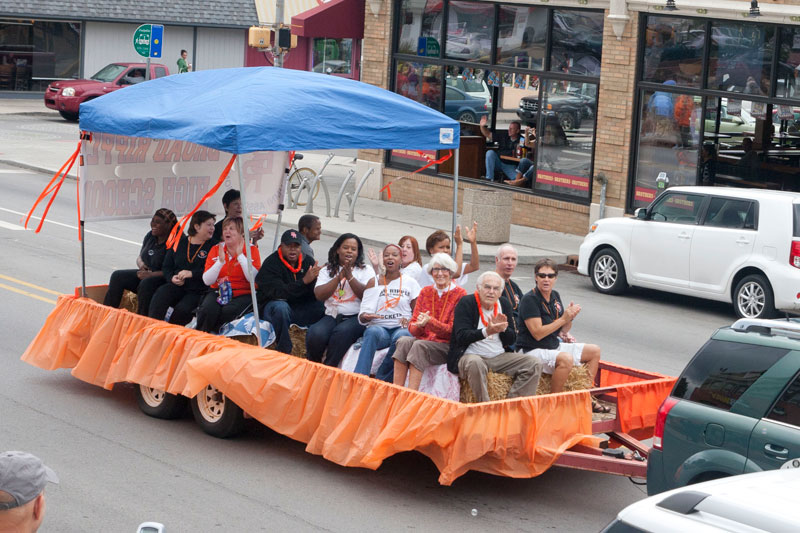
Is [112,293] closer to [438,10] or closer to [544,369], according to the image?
[544,369]

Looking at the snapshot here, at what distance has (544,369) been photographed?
8.62 m

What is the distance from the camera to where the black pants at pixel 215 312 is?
9.47 metres

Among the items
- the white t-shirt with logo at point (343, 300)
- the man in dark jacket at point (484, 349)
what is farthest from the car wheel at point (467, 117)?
the man in dark jacket at point (484, 349)

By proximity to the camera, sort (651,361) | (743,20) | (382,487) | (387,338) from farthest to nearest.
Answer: (743,20), (651,361), (387,338), (382,487)

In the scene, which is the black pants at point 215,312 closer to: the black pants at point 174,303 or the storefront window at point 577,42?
the black pants at point 174,303

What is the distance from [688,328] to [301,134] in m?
7.27

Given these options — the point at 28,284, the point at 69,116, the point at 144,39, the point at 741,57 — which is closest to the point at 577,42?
the point at 741,57

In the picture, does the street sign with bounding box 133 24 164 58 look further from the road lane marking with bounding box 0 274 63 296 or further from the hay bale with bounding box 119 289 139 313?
the hay bale with bounding box 119 289 139 313

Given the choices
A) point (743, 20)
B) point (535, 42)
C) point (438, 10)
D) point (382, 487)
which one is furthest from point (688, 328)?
point (438, 10)

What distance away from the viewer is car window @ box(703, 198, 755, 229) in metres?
14.9

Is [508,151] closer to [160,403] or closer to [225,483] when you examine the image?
[160,403]

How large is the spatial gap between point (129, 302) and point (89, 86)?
28737 millimetres

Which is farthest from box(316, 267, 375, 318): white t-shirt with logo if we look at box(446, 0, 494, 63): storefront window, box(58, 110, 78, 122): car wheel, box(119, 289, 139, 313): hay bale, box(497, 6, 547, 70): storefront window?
box(58, 110, 78, 122): car wheel

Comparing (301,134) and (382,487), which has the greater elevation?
(301,134)
